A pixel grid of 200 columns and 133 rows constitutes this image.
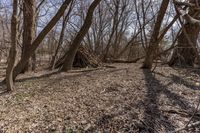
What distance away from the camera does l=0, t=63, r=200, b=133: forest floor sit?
319cm

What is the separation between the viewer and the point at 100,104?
3.81m

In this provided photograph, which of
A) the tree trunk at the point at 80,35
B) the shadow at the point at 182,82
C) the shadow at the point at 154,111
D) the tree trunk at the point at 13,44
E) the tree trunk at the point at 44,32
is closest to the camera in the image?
the shadow at the point at 154,111

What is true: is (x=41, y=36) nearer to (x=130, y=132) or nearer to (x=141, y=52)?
(x=130, y=132)

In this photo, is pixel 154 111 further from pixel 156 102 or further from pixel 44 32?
pixel 44 32

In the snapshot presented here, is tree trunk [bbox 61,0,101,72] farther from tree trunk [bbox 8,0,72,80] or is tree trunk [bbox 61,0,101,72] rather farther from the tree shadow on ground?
the tree shadow on ground

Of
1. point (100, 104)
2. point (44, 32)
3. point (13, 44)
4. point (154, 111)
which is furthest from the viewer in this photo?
point (44, 32)

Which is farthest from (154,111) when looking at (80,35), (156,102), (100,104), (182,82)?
(80,35)

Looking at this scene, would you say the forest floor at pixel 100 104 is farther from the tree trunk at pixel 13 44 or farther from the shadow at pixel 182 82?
the tree trunk at pixel 13 44

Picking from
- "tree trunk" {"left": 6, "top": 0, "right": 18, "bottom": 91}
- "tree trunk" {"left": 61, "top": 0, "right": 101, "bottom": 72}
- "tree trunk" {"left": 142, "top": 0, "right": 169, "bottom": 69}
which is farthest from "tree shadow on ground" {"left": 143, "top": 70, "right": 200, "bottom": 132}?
"tree trunk" {"left": 6, "top": 0, "right": 18, "bottom": 91}

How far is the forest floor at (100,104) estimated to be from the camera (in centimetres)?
319

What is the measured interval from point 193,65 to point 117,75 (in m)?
2.61

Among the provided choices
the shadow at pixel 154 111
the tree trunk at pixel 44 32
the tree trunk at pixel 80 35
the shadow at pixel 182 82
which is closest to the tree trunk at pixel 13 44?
the tree trunk at pixel 44 32

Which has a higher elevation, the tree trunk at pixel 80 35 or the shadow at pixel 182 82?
the tree trunk at pixel 80 35

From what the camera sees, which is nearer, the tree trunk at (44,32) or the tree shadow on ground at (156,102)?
the tree shadow on ground at (156,102)
